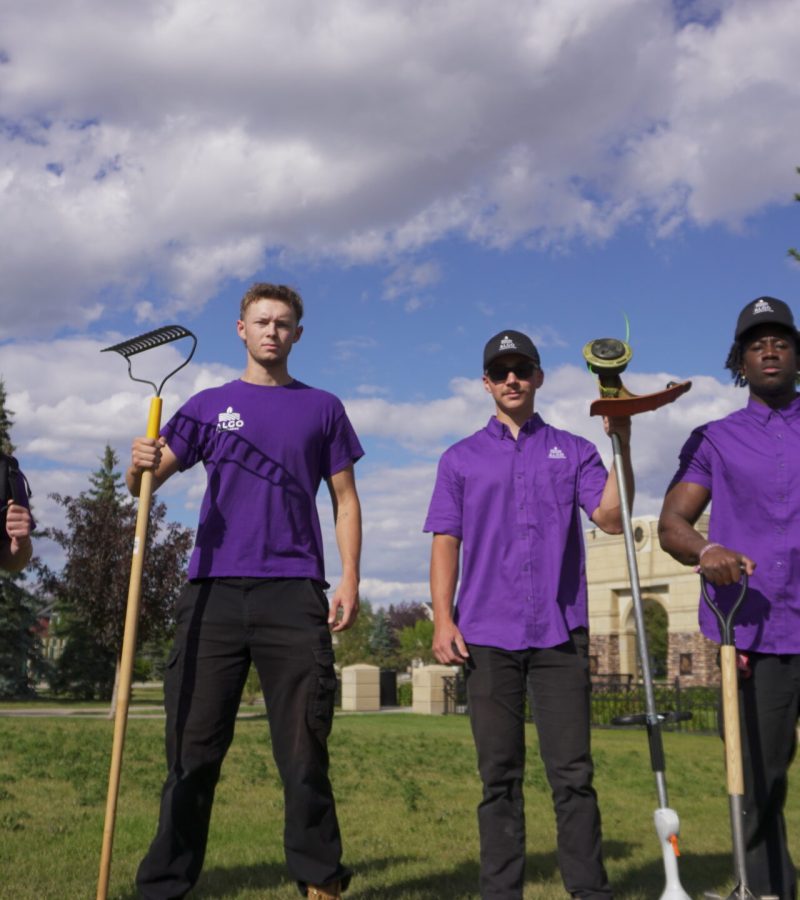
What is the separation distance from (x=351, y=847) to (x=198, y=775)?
3195mm

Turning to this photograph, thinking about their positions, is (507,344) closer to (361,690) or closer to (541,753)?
(541,753)

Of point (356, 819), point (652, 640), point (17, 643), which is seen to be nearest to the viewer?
point (356, 819)

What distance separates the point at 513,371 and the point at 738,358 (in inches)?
40.4

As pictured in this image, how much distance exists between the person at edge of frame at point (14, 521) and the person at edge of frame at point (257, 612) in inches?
19.3

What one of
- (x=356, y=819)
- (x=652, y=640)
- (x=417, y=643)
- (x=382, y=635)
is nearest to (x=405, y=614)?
(x=382, y=635)

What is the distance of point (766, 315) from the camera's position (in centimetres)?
427

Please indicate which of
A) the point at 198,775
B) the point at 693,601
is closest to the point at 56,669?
the point at 693,601

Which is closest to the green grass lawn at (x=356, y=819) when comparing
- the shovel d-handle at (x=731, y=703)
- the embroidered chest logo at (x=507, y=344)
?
the shovel d-handle at (x=731, y=703)

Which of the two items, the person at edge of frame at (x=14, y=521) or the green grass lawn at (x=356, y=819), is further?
the green grass lawn at (x=356, y=819)

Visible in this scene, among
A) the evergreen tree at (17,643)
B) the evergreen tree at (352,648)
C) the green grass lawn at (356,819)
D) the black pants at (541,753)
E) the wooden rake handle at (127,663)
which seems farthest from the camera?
the evergreen tree at (352,648)

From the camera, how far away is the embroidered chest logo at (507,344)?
15.8 ft

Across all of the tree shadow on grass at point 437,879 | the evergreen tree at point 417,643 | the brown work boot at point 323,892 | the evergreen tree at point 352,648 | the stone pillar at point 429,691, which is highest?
the evergreen tree at point 417,643

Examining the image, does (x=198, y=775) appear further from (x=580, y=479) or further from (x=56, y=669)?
(x=56, y=669)

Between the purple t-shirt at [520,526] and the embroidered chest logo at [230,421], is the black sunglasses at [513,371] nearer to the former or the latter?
the purple t-shirt at [520,526]
